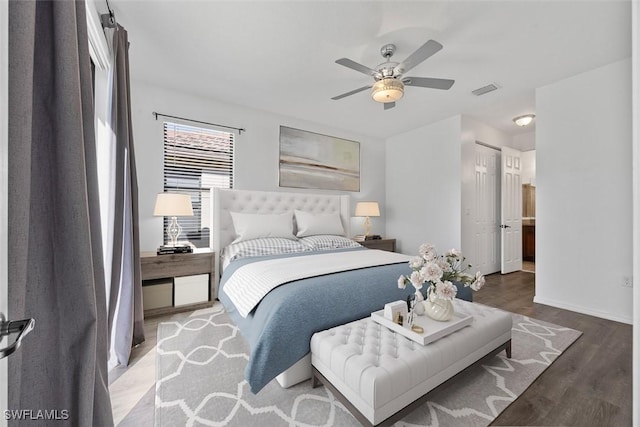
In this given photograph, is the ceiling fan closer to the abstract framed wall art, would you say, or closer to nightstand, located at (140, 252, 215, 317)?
the abstract framed wall art

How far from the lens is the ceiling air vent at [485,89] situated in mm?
3074

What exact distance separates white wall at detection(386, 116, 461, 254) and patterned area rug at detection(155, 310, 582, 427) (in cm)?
217

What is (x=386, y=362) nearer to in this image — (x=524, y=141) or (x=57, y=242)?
(x=57, y=242)

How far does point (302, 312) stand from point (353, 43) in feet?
7.38

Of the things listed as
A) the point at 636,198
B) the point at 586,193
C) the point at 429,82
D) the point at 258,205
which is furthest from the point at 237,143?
the point at 586,193

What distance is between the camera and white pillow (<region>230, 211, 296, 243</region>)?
3.23 m

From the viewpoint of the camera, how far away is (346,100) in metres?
3.50

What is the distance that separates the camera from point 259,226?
10.8ft

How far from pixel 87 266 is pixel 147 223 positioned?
277 centimetres

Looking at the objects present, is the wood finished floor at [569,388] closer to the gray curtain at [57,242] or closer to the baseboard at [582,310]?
the baseboard at [582,310]

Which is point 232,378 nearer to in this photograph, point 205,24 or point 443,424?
point 443,424

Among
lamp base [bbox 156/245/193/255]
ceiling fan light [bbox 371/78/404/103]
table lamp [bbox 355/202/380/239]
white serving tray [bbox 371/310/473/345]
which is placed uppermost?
ceiling fan light [bbox 371/78/404/103]

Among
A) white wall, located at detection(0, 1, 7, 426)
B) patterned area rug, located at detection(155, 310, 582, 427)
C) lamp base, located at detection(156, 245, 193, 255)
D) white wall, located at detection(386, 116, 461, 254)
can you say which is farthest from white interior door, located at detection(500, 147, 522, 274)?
white wall, located at detection(0, 1, 7, 426)

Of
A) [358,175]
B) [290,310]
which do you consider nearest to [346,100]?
[358,175]
